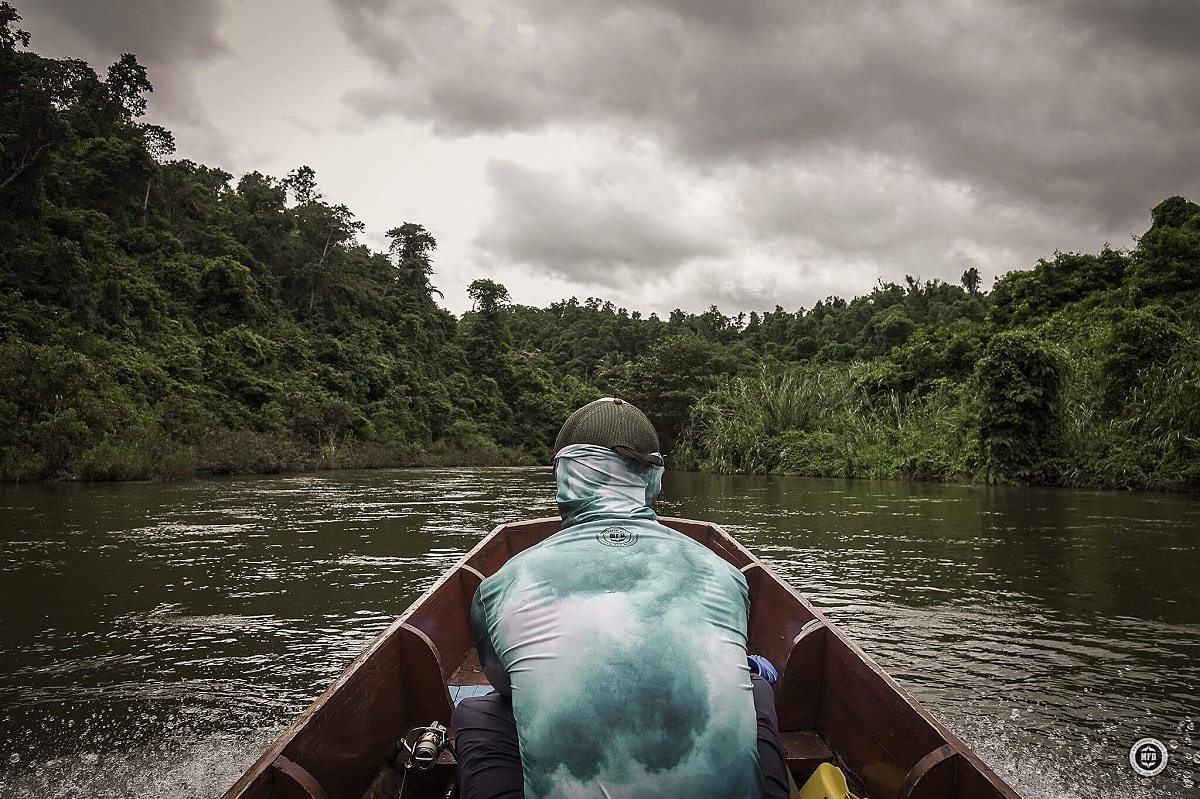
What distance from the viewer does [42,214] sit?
24438 mm

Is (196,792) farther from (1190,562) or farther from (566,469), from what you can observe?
(1190,562)

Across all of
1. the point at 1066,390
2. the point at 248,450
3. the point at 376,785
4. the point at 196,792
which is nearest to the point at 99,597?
the point at 196,792

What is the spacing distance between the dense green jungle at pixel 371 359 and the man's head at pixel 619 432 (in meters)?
13.9

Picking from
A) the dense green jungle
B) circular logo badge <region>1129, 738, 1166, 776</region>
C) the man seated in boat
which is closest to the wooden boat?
the man seated in boat

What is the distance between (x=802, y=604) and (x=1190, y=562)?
5.80 metres

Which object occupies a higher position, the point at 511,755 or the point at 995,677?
the point at 511,755

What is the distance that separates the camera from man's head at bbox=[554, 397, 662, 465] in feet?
6.20

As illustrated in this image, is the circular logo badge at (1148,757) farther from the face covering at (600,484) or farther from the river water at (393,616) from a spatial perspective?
the face covering at (600,484)

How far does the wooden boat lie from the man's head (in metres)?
0.99

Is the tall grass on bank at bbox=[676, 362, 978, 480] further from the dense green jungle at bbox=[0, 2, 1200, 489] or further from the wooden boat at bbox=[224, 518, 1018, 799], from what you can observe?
the wooden boat at bbox=[224, 518, 1018, 799]

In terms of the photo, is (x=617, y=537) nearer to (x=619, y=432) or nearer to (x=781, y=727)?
(x=619, y=432)

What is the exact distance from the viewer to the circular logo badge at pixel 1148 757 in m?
2.81

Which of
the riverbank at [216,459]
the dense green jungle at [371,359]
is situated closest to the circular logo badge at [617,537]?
the dense green jungle at [371,359]

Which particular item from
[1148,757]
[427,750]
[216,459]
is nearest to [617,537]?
[427,750]
